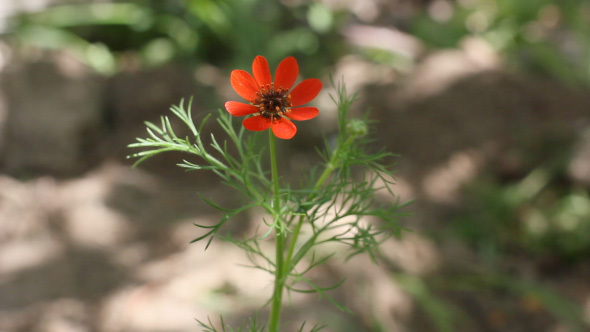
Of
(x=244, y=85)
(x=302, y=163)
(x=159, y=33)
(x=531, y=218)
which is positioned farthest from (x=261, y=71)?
(x=159, y=33)

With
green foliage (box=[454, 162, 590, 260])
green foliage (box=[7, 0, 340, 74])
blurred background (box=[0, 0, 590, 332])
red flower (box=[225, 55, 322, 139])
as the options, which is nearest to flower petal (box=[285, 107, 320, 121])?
red flower (box=[225, 55, 322, 139])

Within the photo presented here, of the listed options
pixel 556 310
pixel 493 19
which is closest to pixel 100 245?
pixel 556 310

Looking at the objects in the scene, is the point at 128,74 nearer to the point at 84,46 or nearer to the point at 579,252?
the point at 84,46

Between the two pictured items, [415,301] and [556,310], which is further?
[556,310]

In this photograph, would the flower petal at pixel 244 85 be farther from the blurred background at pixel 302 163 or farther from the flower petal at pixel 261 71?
the blurred background at pixel 302 163

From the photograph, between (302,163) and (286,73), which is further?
(302,163)

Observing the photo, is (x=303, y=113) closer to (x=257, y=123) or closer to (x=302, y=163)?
(x=257, y=123)

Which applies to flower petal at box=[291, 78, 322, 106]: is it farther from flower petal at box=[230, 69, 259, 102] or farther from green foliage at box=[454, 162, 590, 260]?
green foliage at box=[454, 162, 590, 260]

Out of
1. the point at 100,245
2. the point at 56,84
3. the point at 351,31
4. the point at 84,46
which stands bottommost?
the point at 100,245
